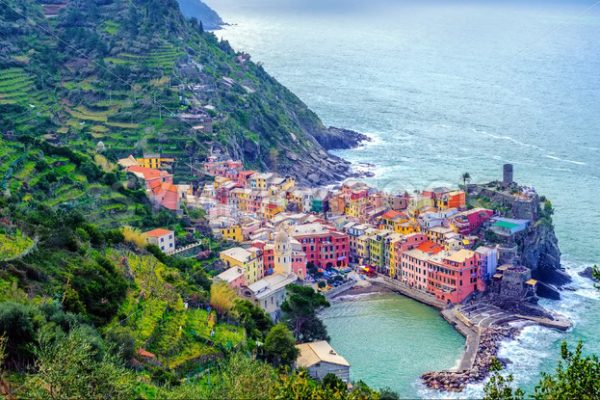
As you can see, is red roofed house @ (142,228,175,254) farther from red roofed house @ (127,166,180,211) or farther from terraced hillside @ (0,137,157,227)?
red roofed house @ (127,166,180,211)

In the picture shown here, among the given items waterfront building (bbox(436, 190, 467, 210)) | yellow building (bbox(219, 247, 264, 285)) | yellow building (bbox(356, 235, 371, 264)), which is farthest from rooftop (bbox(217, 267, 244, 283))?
waterfront building (bbox(436, 190, 467, 210))

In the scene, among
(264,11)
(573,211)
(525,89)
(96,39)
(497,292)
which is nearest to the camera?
(497,292)

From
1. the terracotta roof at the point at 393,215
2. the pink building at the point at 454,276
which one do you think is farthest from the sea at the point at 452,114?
the terracotta roof at the point at 393,215

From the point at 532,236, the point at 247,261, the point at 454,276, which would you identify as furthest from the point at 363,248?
the point at 532,236

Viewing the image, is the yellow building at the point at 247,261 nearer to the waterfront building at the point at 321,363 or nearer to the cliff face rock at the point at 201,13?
the waterfront building at the point at 321,363

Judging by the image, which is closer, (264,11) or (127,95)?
(127,95)

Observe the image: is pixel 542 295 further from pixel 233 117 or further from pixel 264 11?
pixel 264 11

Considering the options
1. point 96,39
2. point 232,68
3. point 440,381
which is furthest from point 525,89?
point 440,381

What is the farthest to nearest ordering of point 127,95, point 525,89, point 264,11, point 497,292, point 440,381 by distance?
point 264,11, point 525,89, point 127,95, point 497,292, point 440,381
